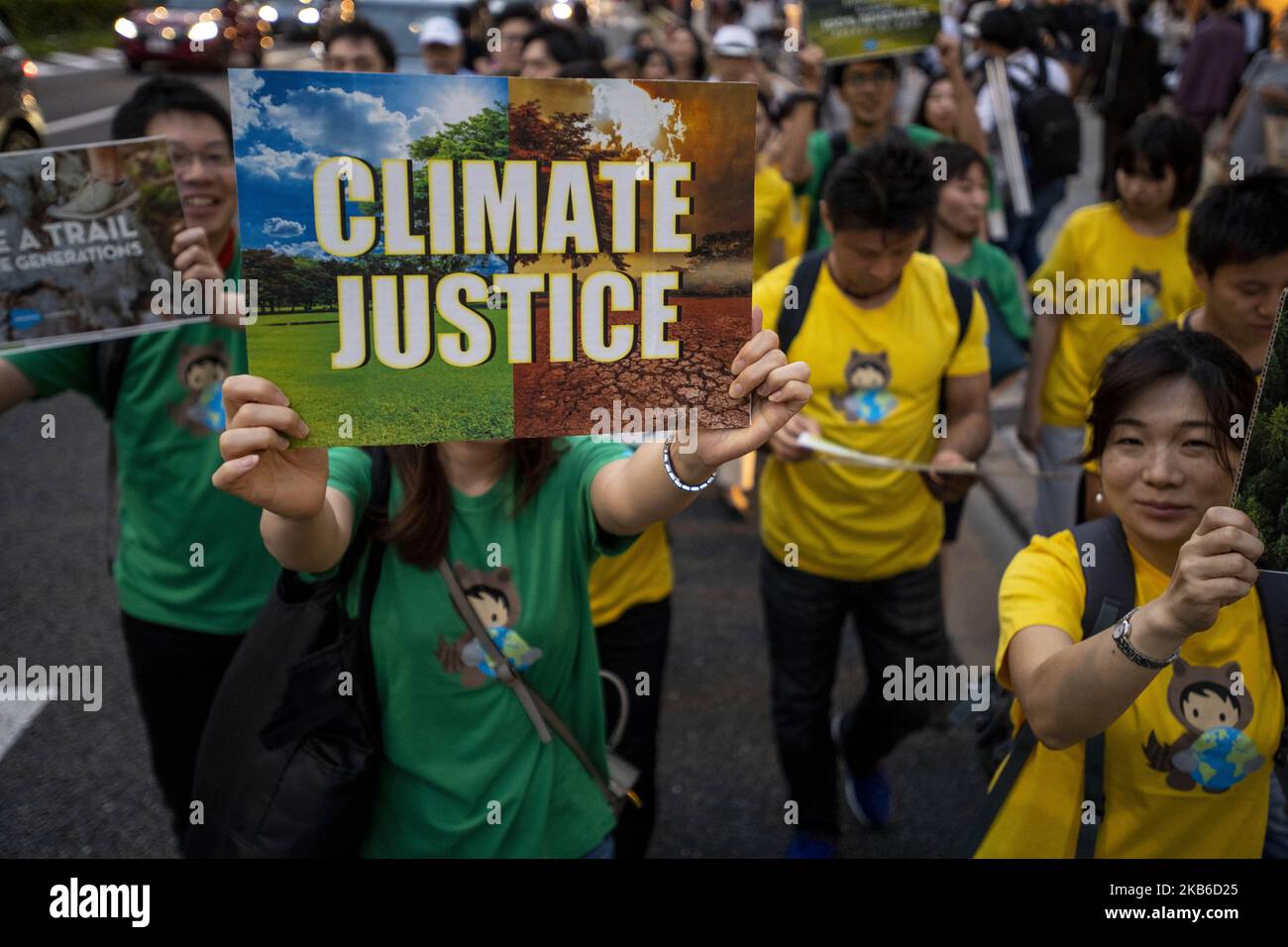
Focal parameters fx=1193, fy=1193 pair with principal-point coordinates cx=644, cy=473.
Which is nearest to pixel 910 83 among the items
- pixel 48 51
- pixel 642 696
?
pixel 48 51

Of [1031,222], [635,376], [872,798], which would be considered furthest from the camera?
[1031,222]

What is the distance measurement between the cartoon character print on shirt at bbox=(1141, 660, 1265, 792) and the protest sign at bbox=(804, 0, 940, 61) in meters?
3.73

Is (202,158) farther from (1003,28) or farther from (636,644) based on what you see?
(1003,28)

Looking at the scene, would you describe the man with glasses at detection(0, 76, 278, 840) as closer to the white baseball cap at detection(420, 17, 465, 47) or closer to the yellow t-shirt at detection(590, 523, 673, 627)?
the yellow t-shirt at detection(590, 523, 673, 627)

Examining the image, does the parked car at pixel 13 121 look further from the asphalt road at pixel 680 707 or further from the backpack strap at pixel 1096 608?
the backpack strap at pixel 1096 608

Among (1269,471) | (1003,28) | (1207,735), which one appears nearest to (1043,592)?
(1207,735)

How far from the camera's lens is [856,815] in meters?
3.74

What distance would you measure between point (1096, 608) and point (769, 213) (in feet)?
11.0

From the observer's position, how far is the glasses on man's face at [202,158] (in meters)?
2.89

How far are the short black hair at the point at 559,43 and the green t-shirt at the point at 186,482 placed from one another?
3.88 m

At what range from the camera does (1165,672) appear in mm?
1881

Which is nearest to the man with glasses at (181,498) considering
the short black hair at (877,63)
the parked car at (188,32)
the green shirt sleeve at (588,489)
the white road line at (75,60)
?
the green shirt sleeve at (588,489)

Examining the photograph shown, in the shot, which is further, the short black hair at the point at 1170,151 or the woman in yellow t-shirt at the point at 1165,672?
the short black hair at the point at 1170,151
